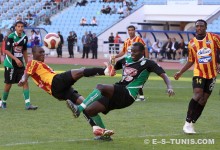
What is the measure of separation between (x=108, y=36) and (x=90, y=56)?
303cm

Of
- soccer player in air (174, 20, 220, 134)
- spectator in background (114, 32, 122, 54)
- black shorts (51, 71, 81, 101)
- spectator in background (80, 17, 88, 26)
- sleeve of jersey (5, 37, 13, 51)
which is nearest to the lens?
black shorts (51, 71, 81, 101)

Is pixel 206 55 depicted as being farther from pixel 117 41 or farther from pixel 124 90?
pixel 117 41

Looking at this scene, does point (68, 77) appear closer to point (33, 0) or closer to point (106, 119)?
point (106, 119)

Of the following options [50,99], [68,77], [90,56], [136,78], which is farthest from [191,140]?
[90,56]

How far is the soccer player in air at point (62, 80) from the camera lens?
35.8 feet

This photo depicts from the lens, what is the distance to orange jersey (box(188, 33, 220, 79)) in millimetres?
12156

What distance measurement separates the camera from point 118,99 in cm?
1074

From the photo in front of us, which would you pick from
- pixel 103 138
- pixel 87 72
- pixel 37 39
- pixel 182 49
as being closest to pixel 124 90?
pixel 103 138

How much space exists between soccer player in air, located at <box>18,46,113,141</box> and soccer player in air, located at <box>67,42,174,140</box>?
9.3 inches

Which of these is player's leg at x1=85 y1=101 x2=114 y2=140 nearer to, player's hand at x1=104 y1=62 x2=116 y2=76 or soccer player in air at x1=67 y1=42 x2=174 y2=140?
soccer player in air at x1=67 y1=42 x2=174 y2=140

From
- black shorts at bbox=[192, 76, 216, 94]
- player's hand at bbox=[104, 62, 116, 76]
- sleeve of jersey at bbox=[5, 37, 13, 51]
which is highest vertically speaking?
player's hand at bbox=[104, 62, 116, 76]

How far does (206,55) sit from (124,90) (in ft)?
7.17

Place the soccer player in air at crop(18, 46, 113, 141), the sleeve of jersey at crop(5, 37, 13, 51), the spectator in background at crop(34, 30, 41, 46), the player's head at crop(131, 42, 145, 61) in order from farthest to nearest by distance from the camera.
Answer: the spectator in background at crop(34, 30, 41, 46)
the sleeve of jersey at crop(5, 37, 13, 51)
the player's head at crop(131, 42, 145, 61)
the soccer player in air at crop(18, 46, 113, 141)

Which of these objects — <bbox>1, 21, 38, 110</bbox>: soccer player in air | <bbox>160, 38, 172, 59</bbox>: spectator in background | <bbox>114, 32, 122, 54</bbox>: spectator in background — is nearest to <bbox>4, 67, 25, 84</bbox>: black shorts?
<bbox>1, 21, 38, 110</bbox>: soccer player in air
